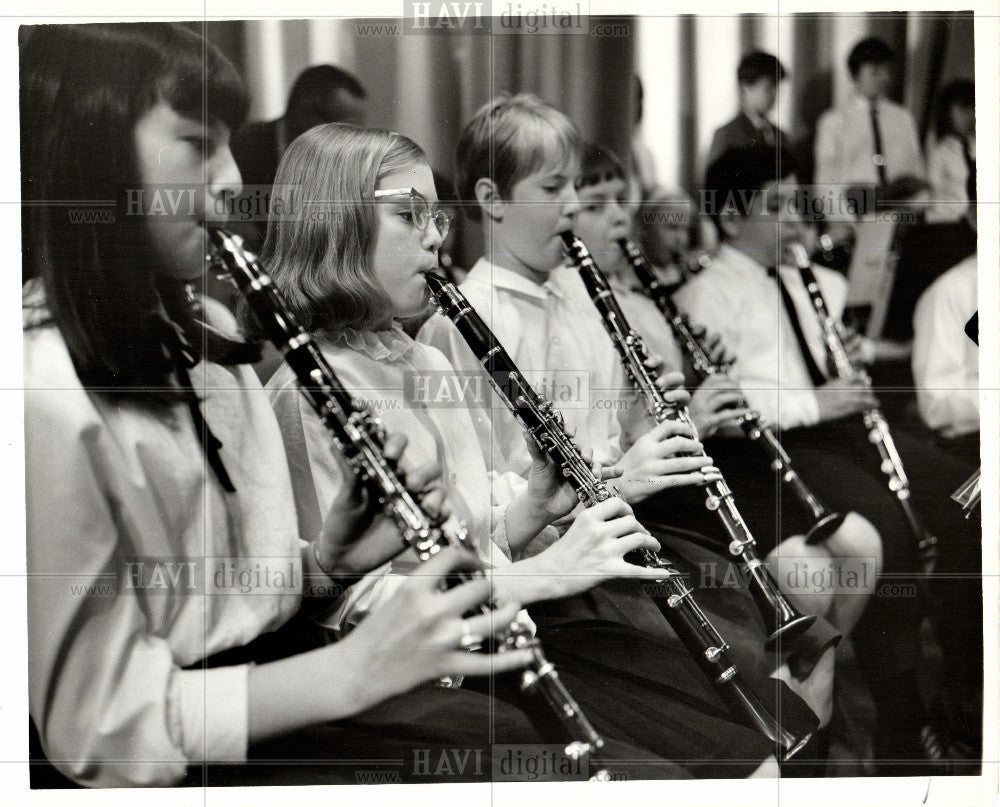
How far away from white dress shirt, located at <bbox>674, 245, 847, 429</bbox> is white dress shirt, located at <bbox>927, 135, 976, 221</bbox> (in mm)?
281

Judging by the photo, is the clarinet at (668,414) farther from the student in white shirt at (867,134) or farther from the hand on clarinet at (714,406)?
the student in white shirt at (867,134)

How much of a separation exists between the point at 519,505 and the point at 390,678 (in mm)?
455

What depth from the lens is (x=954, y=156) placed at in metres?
2.14

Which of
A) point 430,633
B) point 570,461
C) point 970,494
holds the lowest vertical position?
point 430,633

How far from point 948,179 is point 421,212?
1210 millimetres

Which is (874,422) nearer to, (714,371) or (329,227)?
(714,371)

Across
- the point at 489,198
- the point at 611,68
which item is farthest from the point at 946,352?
the point at 489,198

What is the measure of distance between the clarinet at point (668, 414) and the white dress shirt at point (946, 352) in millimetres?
519

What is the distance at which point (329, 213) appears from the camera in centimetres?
201

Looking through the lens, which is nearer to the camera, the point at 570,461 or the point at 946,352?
the point at 570,461

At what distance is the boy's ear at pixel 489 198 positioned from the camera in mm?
2066

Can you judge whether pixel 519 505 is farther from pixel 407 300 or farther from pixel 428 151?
pixel 428 151

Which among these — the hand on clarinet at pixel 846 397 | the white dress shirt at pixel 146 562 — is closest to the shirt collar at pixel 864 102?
the hand on clarinet at pixel 846 397

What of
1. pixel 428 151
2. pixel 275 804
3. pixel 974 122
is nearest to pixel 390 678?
pixel 275 804
